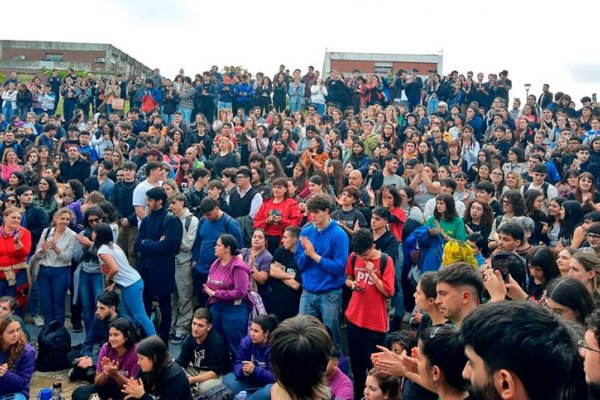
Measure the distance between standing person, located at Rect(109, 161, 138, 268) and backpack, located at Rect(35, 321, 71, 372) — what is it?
1.52 metres

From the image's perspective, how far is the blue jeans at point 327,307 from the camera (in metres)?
6.29

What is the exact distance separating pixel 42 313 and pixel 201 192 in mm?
2768

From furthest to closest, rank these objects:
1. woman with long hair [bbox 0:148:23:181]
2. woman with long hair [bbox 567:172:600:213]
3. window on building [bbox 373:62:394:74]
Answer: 1. window on building [bbox 373:62:394:74]
2. woman with long hair [bbox 0:148:23:181]
3. woman with long hair [bbox 567:172:600:213]

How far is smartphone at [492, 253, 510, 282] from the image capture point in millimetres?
5203

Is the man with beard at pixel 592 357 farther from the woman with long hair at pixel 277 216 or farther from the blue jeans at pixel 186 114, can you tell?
the blue jeans at pixel 186 114

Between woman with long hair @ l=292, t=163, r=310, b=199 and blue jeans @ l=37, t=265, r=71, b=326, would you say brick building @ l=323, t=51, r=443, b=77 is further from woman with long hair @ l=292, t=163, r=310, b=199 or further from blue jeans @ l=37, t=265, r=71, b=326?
blue jeans @ l=37, t=265, r=71, b=326

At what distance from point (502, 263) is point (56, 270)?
5.24m

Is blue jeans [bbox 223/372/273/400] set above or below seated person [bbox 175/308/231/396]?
below

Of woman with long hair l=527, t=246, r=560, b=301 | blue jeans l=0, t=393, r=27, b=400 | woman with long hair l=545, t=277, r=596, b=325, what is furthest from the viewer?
blue jeans l=0, t=393, r=27, b=400

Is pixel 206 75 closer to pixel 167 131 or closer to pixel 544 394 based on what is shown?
pixel 167 131

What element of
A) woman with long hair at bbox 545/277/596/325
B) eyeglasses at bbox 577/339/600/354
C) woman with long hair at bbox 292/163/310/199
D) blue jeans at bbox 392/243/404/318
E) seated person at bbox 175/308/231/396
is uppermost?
woman with long hair at bbox 292/163/310/199

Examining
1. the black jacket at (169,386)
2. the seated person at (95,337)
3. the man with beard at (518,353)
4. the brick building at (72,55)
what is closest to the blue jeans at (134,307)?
the seated person at (95,337)

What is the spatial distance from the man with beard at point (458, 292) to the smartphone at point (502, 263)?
1732 millimetres

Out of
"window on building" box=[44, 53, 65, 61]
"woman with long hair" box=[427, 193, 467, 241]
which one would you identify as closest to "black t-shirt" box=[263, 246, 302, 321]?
"woman with long hair" box=[427, 193, 467, 241]
